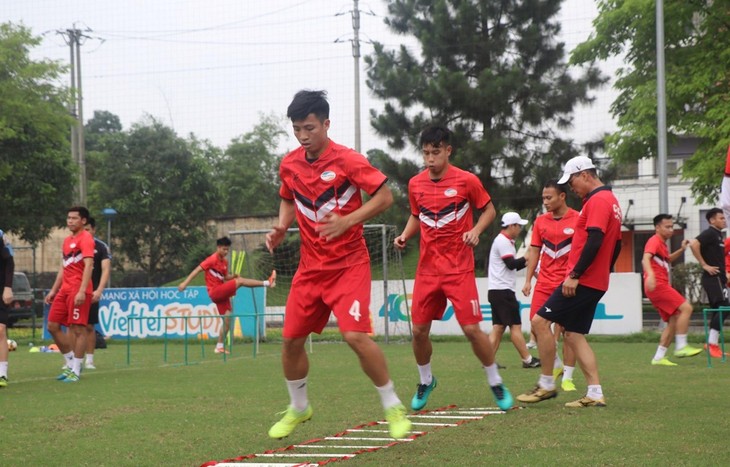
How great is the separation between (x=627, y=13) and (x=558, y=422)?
23.7 m

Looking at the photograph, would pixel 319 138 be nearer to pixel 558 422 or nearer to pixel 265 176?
pixel 558 422

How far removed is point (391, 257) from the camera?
2295 cm

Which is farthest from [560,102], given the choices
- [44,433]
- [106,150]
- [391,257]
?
[44,433]

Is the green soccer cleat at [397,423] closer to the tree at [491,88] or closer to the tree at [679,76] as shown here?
the tree at [679,76]

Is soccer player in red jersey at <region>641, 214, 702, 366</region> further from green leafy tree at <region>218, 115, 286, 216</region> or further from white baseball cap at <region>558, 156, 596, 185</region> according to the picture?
green leafy tree at <region>218, 115, 286, 216</region>

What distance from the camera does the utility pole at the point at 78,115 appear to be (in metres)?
40.5

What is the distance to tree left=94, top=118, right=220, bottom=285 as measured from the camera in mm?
45156

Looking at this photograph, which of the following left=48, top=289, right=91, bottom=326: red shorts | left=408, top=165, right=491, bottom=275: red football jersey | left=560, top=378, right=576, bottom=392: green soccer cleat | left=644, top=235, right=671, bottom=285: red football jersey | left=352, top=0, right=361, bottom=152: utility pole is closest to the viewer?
left=408, top=165, right=491, bottom=275: red football jersey

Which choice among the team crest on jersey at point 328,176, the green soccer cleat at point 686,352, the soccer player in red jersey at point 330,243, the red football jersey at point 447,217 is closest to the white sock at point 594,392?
the red football jersey at point 447,217

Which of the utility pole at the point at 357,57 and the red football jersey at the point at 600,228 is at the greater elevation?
the utility pole at the point at 357,57

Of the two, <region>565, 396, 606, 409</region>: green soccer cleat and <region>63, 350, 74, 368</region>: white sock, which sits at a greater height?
<region>565, 396, 606, 409</region>: green soccer cleat

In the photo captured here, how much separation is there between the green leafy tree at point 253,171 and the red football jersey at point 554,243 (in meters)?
51.7

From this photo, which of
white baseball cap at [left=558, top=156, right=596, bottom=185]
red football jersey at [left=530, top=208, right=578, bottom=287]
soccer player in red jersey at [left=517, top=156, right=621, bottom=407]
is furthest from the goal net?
white baseball cap at [left=558, top=156, right=596, bottom=185]

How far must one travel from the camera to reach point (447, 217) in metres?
8.34
